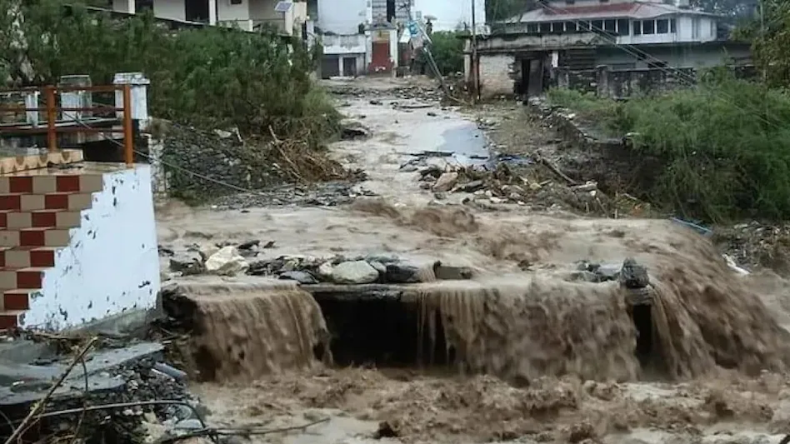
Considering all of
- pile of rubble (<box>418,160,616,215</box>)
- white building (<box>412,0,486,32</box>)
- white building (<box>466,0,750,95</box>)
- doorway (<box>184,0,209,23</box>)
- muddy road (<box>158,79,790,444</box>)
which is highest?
white building (<box>412,0,486,32</box>)

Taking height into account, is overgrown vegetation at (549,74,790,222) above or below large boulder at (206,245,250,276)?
above

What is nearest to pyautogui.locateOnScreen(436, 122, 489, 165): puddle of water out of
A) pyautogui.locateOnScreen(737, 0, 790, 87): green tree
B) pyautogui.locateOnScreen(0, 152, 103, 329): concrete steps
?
pyautogui.locateOnScreen(737, 0, 790, 87): green tree

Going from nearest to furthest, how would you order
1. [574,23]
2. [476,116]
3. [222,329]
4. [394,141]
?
[222,329], [394,141], [476,116], [574,23]

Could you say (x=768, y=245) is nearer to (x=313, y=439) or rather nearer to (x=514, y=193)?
(x=514, y=193)

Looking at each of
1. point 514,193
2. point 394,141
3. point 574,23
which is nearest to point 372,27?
point 574,23

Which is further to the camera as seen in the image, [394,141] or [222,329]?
[394,141]

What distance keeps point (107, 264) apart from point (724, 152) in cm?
1238

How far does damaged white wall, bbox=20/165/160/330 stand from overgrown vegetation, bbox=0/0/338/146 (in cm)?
814

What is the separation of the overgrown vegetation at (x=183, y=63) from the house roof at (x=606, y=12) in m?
23.1

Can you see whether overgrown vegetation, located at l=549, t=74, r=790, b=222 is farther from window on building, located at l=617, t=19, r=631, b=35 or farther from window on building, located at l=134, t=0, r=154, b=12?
window on building, located at l=617, t=19, r=631, b=35

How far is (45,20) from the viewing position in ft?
55.8

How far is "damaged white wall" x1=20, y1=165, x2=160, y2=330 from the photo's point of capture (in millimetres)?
7734

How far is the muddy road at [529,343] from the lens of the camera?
30.0 ft

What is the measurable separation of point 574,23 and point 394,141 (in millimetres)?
21796
